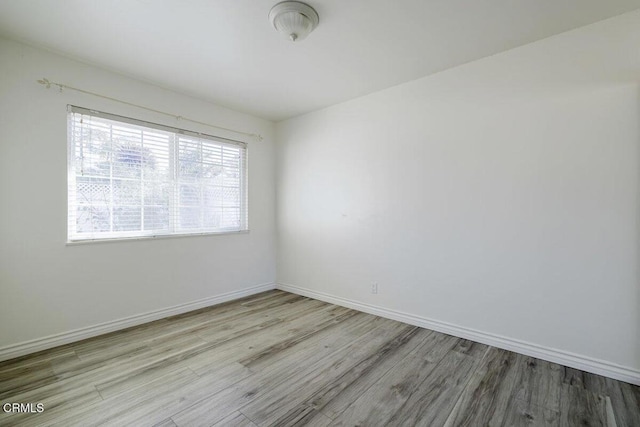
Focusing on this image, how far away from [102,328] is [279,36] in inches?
123

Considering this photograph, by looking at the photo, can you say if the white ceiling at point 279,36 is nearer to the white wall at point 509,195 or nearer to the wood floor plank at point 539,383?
the white wall at point 509,195

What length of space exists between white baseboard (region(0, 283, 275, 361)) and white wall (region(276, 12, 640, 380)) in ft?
5.29

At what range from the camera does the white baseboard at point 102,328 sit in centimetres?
232

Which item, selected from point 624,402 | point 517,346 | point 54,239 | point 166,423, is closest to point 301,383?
point 166,423

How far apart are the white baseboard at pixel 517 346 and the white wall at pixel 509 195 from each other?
4 centimetres

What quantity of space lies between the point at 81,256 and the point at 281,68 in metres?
2.58

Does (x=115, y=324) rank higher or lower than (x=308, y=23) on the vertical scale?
lower

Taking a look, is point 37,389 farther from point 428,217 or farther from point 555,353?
point 555,353

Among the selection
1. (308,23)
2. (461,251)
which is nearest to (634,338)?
(461,251)

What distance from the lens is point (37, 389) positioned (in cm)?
190

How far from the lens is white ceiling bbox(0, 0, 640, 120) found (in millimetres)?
1930

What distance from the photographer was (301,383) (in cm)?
198

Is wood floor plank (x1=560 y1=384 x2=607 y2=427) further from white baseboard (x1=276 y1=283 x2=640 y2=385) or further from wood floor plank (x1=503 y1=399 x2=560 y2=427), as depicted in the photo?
white baseboard (x1=276 y1=283 x2=640 y2=385)

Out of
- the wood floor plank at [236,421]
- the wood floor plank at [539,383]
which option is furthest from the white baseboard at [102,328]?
the wood floor plank at [539,383]
